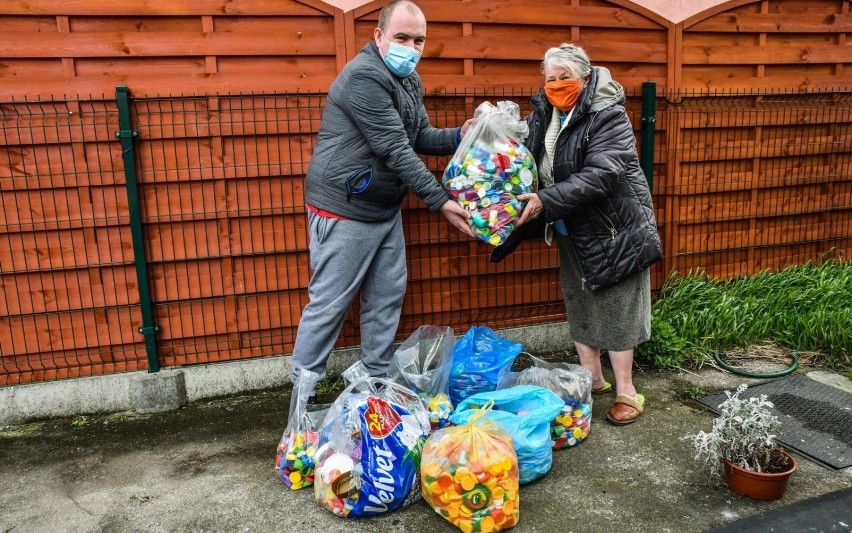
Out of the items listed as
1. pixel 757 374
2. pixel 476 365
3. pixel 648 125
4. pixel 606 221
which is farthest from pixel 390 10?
pixel 757 374

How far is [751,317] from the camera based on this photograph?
4.70m

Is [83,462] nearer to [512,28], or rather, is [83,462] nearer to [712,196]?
[512,28]

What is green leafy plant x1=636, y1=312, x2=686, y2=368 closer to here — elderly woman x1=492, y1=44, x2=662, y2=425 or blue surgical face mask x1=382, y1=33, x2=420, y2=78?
elderly woman x1=492, y1=44, x2=662, y2=425

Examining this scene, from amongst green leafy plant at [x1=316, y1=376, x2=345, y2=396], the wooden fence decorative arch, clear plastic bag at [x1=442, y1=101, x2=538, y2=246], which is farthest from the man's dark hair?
green leafy plant at [x1=316, y1=376, x2=345, y2=396]

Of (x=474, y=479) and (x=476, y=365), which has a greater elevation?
(x=476, y=365)

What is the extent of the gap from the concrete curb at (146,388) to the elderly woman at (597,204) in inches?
61.6

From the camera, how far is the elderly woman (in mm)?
3299

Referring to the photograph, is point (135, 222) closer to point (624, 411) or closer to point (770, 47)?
point (624, 411)

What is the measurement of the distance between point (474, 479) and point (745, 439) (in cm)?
119

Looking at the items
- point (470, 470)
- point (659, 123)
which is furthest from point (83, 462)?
point (659, 123)

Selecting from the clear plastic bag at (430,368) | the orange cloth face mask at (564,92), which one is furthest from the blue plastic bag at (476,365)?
the orange cloth face mask at (564,92)

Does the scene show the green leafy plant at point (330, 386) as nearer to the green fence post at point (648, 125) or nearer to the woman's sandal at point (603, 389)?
the woman's sandal at point (603, 389)

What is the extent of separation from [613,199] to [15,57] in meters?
3.19

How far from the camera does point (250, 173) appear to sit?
3998 millimetres
